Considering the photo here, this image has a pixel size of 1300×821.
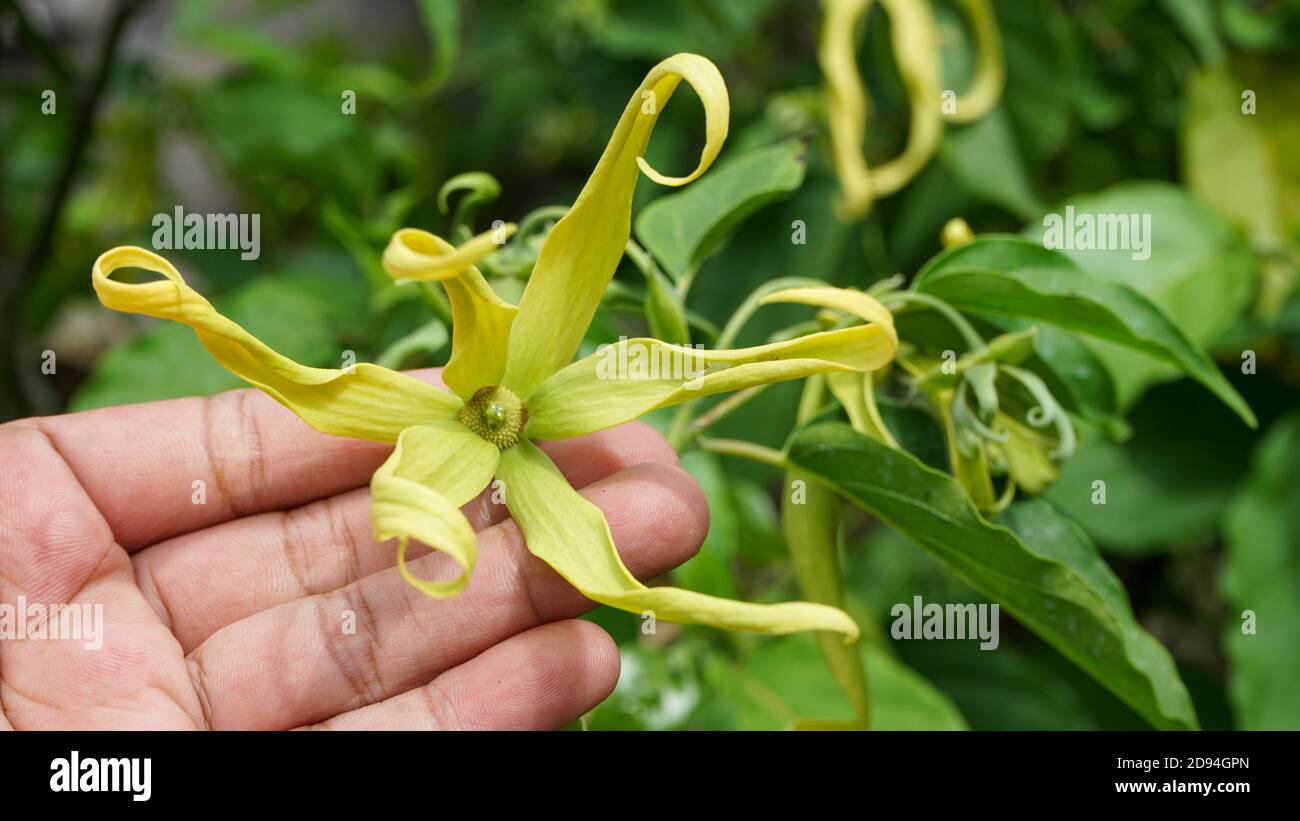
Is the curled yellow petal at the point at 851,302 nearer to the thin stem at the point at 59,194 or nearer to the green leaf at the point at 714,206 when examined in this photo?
the green leaf at the point at 714,206

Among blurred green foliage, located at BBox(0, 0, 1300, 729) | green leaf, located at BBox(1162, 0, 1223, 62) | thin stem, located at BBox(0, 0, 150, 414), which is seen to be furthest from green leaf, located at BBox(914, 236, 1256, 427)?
thin stem, located at BBox(0, 0, 150, 414)

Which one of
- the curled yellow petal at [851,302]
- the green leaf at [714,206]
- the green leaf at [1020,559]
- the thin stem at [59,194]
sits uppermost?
the thin stem at [59,194]

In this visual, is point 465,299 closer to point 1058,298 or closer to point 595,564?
point 595,564

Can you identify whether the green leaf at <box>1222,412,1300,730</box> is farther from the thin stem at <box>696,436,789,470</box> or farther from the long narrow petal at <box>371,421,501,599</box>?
the long narrow petal at <box>371,421,501,599</box>

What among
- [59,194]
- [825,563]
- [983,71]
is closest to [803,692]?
[825,563]

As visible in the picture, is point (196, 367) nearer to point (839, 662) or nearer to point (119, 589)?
point (119, 589)

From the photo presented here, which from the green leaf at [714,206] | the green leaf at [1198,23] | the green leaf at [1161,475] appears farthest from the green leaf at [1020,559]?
the green leaf at [1198,23]

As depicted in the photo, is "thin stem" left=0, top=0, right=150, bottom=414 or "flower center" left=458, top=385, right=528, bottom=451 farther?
"thin stem" left=0, top=0, right=150, bottom=414
